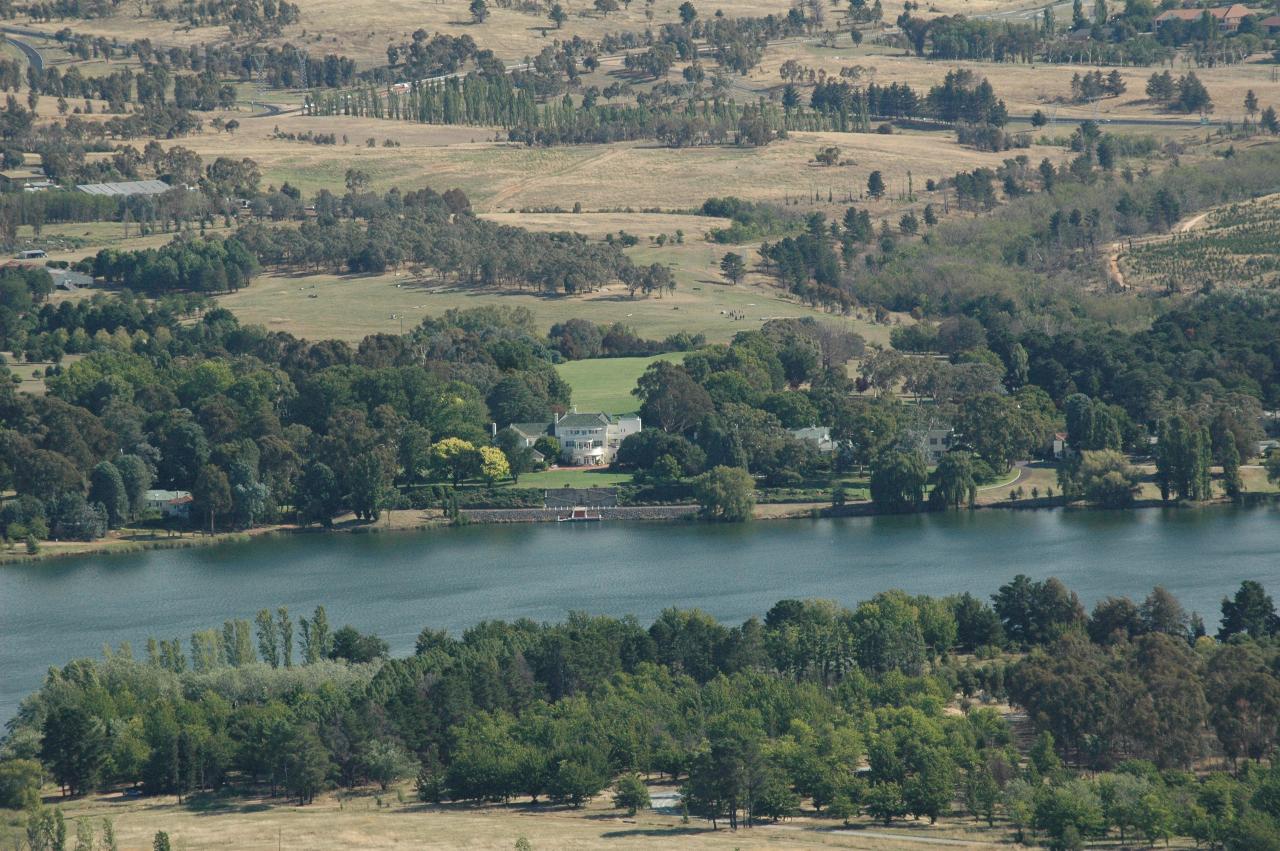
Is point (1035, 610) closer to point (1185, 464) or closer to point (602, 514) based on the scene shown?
point (1185, 464)

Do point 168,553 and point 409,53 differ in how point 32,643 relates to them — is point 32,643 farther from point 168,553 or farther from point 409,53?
point 409,53

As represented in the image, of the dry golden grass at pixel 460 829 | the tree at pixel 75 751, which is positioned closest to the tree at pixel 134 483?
the tree at pixel 75 751

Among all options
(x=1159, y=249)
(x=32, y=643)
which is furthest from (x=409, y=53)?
(x=32, y=643)

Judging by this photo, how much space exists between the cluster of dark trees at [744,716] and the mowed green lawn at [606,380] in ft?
98.4

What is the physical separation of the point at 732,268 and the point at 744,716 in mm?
62004

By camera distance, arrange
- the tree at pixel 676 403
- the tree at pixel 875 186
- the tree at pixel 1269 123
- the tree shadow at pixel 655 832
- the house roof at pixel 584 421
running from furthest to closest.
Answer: the tree at pixel 1269 123, the tree at pixel 875 186, the tree at pixel 676 403, the house roof at pixel 584 421, the tree shadow at pixel 655 832

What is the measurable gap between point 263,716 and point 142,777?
2.68 meters

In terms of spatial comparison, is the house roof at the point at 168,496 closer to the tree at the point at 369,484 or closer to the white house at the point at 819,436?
the tree at the point at 369,484

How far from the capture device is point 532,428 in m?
80.9

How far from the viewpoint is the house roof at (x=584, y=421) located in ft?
262

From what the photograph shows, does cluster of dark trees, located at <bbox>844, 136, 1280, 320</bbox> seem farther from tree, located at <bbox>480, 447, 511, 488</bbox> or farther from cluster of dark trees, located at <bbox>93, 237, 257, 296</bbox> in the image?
tree, located at <bbox>480, 447, 511, 488</bbox>

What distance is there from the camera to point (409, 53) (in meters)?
162

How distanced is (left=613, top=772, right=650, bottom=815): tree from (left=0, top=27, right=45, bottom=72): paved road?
115668 mm

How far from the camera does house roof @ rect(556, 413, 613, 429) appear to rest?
79938mm
